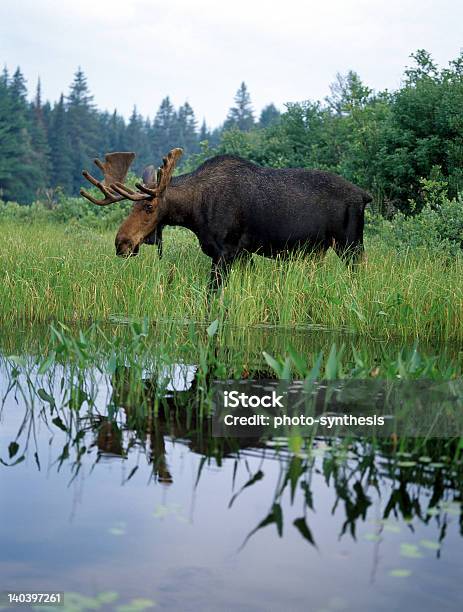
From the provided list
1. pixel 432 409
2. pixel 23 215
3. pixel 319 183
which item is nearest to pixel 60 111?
pixel 23 215

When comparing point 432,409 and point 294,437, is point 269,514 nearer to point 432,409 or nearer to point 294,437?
point 294,437

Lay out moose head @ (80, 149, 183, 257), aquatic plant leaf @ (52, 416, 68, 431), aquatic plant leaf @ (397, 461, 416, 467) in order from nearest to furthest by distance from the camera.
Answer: aquatic plant leaf @ (397, 461, 416, 467) → aquatic plant leaf @ (52, 416, 68, 431) → moose head @ (80, 149, 183, 257)

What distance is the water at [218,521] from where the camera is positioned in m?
3.44

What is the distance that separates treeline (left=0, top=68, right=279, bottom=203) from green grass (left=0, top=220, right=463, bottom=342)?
2995 centimetres

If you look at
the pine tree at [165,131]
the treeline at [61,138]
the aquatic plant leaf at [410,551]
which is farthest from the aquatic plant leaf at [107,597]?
the pine tree at [165,131]

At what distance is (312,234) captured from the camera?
11438 millimetres

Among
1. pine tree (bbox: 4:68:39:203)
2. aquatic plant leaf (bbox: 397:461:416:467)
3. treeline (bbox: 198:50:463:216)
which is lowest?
aquatic plant leaf (bbox: 397:461:416:467)

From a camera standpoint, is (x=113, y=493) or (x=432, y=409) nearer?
(x=113, y=493)

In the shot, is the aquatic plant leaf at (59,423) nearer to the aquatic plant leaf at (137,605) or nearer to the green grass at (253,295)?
the aquatic plant leaf at (137,605)

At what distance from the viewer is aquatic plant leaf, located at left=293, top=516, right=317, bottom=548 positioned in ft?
12.9

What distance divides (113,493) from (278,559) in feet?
3.46

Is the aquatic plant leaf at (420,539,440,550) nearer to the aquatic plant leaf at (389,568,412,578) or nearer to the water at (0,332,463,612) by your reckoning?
the water at (0,332,463,612)

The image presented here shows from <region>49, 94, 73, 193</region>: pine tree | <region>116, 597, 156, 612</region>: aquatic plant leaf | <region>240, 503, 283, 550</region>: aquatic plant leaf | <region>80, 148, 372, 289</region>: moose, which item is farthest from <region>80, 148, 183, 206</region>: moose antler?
<region>49, 94, 73, 193</region>: pine tree

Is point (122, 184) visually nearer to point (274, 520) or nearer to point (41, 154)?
point (274, 520)
